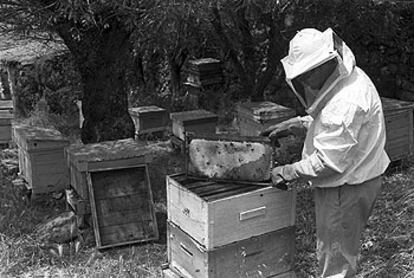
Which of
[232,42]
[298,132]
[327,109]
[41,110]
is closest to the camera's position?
[327,109]

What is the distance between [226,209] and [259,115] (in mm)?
2233

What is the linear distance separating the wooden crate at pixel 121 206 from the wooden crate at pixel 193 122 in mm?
1497

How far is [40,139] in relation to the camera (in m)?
4.53

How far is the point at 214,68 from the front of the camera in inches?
328

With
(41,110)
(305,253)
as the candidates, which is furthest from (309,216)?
(41,110)

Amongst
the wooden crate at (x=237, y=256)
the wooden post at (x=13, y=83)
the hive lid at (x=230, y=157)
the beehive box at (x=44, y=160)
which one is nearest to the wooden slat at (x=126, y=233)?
the beehive box at (x=44, y=160)

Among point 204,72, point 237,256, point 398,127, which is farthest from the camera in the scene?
point 204,72

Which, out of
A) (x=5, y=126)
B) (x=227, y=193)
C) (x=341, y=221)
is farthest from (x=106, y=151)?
(x=5, y=126)

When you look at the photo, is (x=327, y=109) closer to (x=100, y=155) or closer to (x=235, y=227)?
(x=235, y=227)

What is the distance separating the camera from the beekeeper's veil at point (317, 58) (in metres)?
2.72

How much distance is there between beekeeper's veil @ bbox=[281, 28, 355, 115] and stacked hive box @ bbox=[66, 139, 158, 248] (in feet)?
5.77

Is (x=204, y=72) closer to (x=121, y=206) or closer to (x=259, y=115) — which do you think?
(x=259, y=115)

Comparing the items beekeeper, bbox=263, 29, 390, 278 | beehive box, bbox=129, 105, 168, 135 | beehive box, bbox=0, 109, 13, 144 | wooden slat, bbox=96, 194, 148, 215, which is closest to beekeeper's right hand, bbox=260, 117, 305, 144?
Answer: beekeeper, bbox=263, 29, 390, 278

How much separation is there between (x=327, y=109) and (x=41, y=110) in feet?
20.2
